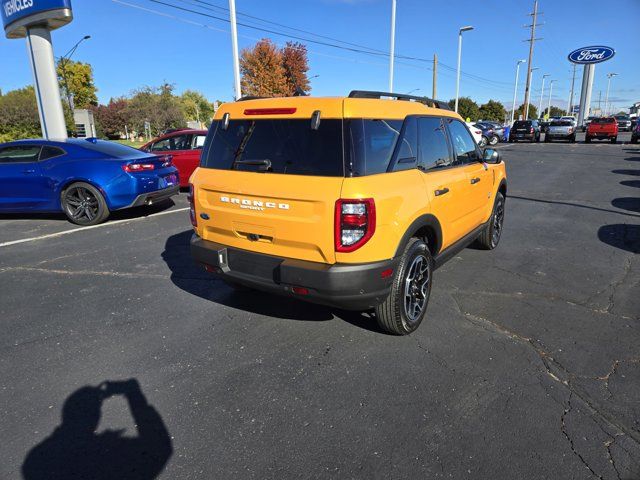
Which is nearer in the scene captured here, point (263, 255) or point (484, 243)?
point (263, 255)

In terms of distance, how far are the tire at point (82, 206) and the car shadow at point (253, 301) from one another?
2.85m

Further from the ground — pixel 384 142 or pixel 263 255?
pixel 384 142

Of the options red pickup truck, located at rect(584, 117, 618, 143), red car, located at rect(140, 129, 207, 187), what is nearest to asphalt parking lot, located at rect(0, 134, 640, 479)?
red car, located at rect(140, 129, 207, 187)

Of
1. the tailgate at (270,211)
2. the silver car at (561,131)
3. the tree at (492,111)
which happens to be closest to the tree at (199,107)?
the tree at (492,111)

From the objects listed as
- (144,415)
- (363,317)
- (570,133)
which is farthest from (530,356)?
(570,133)

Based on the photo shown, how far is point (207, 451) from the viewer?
232 centimetres

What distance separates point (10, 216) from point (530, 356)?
970cm

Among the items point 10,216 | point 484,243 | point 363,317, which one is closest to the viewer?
point 363,317

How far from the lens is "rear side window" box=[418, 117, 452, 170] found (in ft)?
12.1

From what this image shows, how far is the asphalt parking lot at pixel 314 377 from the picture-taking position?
7.45ft

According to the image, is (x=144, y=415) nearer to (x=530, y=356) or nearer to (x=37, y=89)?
(x=530, y=356)

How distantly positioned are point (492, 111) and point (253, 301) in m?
96.0

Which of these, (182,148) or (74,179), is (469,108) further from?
(74,179)

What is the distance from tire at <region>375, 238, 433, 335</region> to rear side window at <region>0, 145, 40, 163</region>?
7.44 meters
